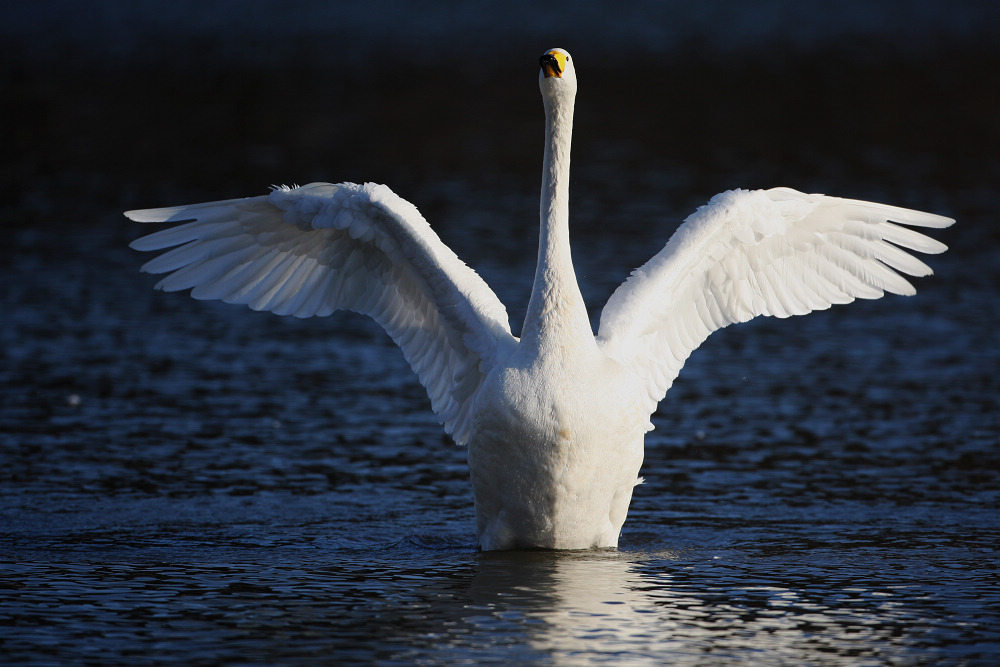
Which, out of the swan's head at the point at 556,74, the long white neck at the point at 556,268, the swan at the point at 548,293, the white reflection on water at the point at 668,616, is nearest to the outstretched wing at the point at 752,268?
the swan at the point at 548,293

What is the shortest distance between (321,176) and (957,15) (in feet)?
145

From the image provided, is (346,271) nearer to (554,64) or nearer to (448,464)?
(554,64)

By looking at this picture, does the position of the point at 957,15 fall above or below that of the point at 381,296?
above

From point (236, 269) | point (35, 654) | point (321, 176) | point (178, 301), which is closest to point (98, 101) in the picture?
point (321, 176)

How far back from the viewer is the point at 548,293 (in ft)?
33.0

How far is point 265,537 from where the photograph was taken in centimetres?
1078

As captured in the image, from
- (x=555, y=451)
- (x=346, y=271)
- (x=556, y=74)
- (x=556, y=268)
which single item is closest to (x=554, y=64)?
(x=556, y=74)

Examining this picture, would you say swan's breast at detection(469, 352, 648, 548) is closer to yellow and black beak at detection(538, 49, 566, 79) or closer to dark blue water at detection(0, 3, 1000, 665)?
dark blue water at detection(0, 3, 1000, 665)

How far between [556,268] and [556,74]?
122 cm

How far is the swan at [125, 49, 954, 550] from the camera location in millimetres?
9992

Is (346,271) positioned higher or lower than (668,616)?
higher

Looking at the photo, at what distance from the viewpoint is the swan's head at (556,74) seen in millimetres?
10133

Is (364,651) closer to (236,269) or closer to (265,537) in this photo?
(265,537)

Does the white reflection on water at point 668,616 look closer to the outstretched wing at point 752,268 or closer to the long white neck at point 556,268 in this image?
the long white neck at point 556,268
